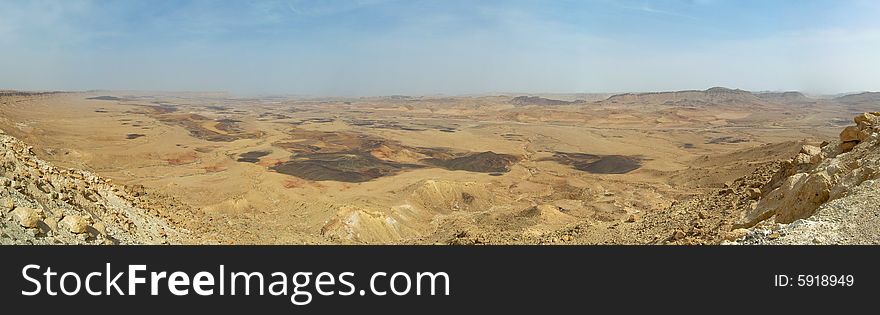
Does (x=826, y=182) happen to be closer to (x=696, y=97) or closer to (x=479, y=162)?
(x=479, y=162)

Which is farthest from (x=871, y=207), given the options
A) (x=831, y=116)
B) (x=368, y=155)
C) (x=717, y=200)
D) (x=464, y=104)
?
(x=464, y=104)

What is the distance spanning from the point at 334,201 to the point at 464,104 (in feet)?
363

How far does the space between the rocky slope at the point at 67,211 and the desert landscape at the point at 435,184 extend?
4 centimetres

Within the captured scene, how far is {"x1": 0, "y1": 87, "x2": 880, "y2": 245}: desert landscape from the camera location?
8.80 m

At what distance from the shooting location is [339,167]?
120 ft

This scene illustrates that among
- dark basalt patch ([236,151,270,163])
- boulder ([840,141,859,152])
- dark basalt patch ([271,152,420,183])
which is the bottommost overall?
dark basalt patch ([271,152,420,183])

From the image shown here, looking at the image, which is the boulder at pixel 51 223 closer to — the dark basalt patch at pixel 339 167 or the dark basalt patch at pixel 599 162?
the dark basalt patch at pixel 339 167

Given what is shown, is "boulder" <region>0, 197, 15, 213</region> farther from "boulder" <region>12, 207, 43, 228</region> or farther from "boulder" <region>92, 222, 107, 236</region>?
"boulder" <region>92, 222, 107, 236</region>

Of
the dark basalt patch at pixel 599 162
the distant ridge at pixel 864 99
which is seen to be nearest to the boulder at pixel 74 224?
the dark basalt patch at pixel 599 162

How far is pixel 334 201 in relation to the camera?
1003 inches

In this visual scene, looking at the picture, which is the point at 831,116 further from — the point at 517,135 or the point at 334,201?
the point at 334,201

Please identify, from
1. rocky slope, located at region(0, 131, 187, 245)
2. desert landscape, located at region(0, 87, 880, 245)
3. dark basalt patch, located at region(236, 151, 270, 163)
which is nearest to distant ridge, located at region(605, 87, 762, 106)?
desert landscape, located at region(0, 87, 880, 245)

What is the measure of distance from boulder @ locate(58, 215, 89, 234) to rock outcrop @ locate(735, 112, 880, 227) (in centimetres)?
1158

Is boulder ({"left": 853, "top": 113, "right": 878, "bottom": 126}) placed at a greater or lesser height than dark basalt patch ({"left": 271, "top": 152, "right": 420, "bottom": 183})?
greater
